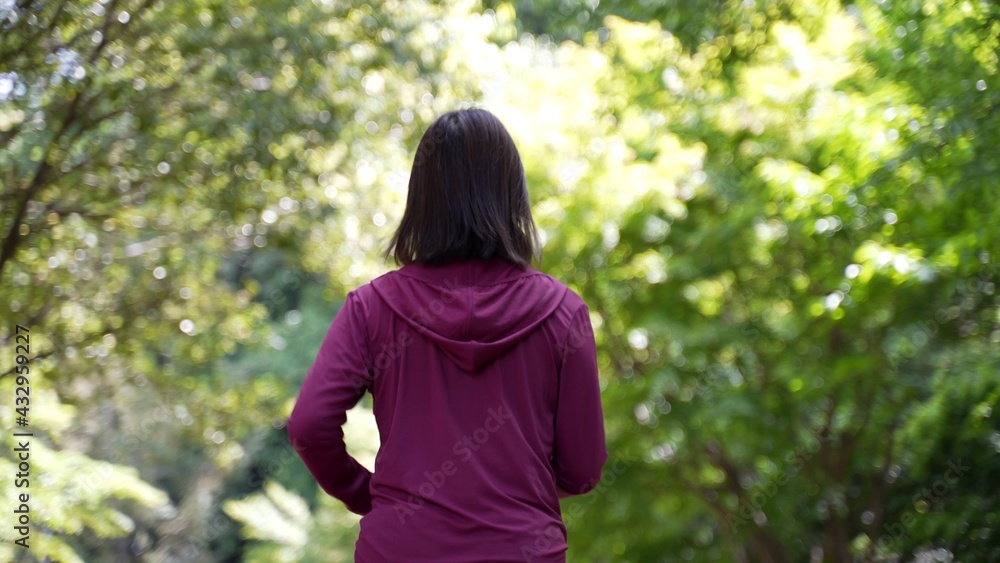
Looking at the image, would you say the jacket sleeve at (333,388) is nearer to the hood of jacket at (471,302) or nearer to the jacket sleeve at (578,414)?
the hood of jacket at (471,302)

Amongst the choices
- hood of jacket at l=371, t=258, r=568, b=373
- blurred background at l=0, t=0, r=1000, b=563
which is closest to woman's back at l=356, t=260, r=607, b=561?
hood of jacket at l=371, t=258, r=568, b=373

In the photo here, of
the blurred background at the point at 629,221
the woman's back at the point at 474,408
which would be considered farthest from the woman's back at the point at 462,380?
the blurred background at the point at 629,221

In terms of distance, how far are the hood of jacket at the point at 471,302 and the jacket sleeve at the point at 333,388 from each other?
0.30 feet

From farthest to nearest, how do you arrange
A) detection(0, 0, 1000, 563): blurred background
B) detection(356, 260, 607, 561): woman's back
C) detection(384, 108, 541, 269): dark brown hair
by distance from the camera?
detection(0, 0, 1000, 563): blurred background → detection(384, 108, 541, 269): dark brown hair → detection(356, 260, 607, 561): woman's back

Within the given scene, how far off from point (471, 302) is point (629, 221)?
4.19 m

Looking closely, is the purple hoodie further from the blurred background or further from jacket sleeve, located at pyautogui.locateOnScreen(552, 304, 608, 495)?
the blurred background

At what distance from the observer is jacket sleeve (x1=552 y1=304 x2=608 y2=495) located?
1.75 meters

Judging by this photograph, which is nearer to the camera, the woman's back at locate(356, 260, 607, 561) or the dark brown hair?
the woman's back at locate(356, 260, 607, 561)

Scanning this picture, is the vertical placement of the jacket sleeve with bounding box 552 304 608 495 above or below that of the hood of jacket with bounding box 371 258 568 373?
below

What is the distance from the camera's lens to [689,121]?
6.12 m

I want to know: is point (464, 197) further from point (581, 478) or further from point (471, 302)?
point (581, 478)

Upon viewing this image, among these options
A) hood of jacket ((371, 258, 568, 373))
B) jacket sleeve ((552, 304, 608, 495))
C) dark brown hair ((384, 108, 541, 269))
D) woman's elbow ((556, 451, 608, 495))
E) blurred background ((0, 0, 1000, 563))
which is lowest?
blurred background ((0, 0, 1000, 563))

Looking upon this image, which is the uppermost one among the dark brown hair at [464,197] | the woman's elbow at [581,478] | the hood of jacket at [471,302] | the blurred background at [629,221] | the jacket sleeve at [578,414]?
the dark brown hair at [464,197]

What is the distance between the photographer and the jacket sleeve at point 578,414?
175cm
